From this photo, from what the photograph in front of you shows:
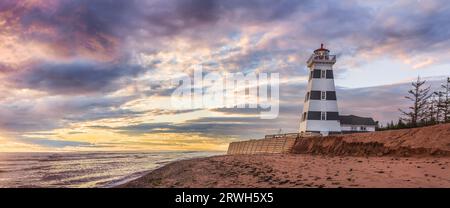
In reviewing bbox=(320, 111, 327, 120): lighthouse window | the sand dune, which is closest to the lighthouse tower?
bbox=(320, 111, 327, 120): lighthouse window

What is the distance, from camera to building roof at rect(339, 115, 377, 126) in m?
50.4

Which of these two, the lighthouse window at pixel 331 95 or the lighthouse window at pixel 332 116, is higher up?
the lighthouse window at pixel 331 95

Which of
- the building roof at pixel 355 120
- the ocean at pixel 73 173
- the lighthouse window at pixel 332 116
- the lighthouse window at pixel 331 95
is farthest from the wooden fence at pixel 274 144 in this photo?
the ocean at pixel 73 173

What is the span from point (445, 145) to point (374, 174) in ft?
20.2

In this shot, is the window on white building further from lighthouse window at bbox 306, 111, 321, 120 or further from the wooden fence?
the wooden fence

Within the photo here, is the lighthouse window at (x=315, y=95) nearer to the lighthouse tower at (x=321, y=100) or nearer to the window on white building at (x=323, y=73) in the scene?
the lighthouse tower at (x=321, y=100)

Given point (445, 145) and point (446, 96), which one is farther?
point (446, 96)

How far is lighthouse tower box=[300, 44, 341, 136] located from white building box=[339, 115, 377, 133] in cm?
958

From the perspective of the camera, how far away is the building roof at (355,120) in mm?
50441

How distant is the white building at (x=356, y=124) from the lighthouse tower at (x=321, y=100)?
958 centimetres
